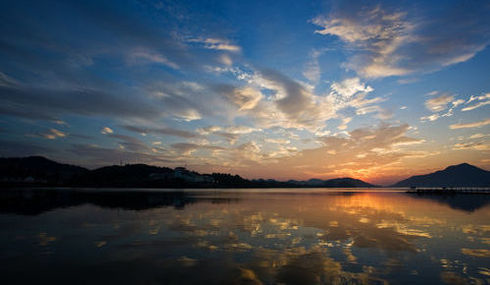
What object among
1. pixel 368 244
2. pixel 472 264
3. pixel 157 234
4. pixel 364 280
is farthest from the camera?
pixel 157 234

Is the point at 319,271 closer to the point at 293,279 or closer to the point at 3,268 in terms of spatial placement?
the point at 293,279

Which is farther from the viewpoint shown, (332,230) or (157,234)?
(332,230)

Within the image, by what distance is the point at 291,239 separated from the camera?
74.1 ft

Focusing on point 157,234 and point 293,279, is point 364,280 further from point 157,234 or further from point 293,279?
point 157,234

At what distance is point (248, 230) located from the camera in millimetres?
26562

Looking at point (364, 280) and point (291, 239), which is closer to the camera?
point (364, 280)

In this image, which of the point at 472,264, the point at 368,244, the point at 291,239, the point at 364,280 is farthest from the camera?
the point at 291,239

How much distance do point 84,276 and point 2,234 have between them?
16.8 metres

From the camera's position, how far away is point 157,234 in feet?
79.2

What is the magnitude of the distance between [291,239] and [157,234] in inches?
495

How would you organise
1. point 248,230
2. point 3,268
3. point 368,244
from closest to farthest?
point 3,268 → point 368,244 → point 248,230

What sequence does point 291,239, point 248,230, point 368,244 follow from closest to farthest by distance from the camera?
1. point 368,244
2. point 291,239
3. point 248,230

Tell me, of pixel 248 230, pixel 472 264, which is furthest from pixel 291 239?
pixel 472 264

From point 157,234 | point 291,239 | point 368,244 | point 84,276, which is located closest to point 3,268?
point 84,276
